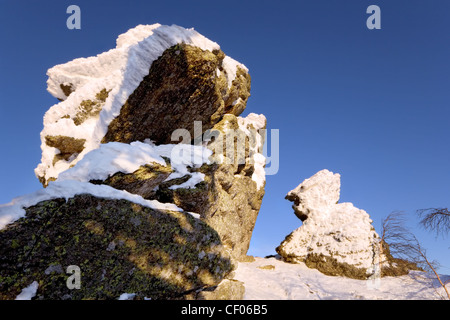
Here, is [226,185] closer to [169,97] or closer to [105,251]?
[169,97]

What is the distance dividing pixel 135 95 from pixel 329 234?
59.0 ft

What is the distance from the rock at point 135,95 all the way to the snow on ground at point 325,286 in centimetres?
922

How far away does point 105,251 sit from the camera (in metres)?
5.95

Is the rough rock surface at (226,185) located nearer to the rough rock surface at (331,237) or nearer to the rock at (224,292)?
the rock at (224,292)

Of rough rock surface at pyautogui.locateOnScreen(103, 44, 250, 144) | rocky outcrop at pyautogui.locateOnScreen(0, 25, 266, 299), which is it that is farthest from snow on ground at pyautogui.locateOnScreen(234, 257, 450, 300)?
rough rock surface at pyautogui.locateOnScreen(103, 44, 250, 144)

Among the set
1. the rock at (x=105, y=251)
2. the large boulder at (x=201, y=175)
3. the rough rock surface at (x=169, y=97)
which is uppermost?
the rough rock surface at (x=169, y=97)

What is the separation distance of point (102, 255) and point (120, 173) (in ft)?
10.6

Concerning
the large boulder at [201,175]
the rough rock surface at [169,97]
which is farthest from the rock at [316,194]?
the rough rock surface at [169,97]

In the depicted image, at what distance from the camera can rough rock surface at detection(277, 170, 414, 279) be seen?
58.1 feet

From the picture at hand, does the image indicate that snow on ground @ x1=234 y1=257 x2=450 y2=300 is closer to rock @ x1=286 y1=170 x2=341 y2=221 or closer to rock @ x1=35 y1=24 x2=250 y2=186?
rock @ x1=286 y1=170 x2=341 y2=221

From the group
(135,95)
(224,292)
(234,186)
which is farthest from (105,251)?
(234,186)

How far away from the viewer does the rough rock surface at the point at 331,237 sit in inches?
697

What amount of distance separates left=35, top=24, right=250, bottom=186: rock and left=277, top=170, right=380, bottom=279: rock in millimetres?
12963
